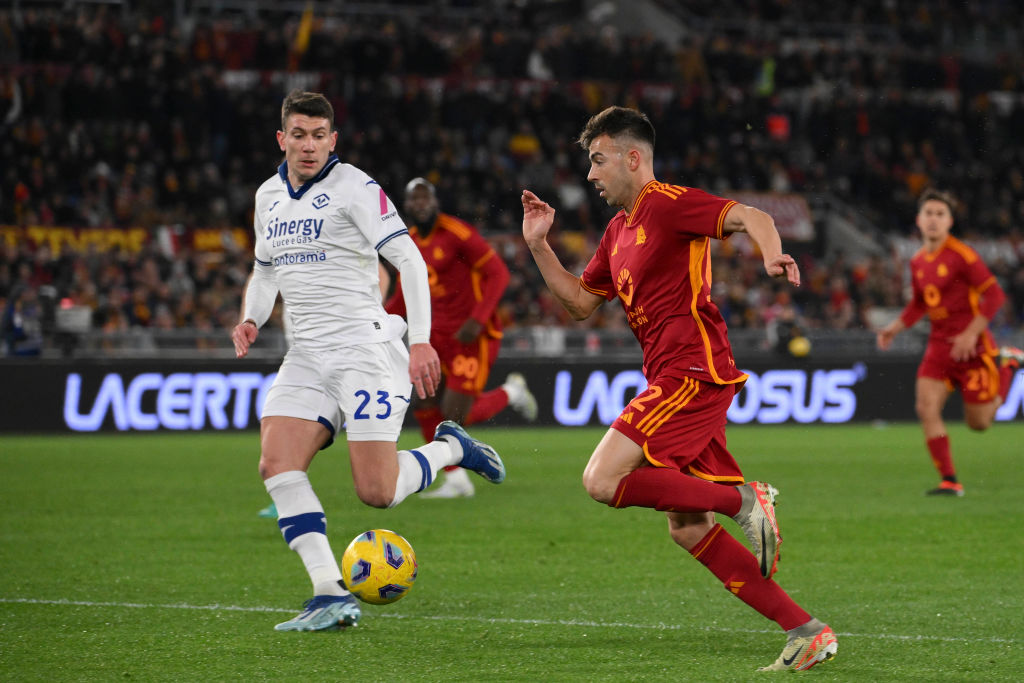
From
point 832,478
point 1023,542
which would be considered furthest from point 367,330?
point 832,478

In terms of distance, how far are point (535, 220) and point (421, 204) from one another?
5020 millimetres

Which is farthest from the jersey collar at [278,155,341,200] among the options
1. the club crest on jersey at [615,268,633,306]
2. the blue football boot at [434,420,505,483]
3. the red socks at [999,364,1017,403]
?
the red socks at [999,364,1017,403]

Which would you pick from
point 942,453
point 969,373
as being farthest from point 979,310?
point 942,453

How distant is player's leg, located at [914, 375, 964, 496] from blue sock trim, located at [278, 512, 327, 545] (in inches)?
254

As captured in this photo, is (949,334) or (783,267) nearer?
(783,267)

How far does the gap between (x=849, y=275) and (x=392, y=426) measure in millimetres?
19608

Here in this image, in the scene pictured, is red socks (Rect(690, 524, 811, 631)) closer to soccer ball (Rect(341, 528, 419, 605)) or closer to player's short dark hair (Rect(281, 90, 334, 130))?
soccer ball (Rect(341, 528, 419, 605))

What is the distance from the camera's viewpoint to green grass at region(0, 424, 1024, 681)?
523 centimetres

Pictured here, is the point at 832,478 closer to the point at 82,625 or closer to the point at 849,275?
the point at 82,625

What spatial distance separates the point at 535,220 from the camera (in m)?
5.74

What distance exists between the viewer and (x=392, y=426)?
20.0 feet

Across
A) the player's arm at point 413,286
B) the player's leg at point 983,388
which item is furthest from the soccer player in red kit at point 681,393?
the player's leg at point 983,388

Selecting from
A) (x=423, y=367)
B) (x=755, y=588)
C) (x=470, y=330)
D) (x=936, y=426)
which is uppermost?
(x=423, y=367)

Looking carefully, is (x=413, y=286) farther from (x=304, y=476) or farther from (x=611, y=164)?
(x=611, y=164)
